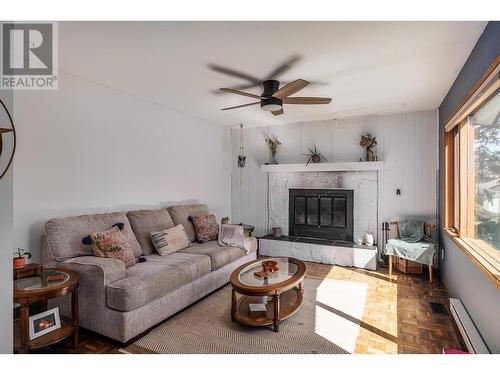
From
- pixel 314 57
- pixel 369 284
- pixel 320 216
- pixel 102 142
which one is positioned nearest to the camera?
pixel 314 57

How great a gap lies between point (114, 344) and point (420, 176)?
447 cm

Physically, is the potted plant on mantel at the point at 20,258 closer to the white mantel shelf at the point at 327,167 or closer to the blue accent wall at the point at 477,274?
the blue accent wall at the point at 477,274

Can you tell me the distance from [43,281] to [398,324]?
118 inches

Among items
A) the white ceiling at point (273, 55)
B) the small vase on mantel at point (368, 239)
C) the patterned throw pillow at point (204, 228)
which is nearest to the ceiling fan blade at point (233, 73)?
the white ceiling at point (273, 55)

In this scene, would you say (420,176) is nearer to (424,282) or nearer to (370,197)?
(370,197)

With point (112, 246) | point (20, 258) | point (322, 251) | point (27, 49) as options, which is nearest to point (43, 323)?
point (20, 258)

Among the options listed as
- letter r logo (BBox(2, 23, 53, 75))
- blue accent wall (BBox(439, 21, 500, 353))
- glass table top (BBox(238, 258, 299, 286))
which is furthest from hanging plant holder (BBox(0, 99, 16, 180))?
blue accent wall (BBox(439, 21, 500, 353))

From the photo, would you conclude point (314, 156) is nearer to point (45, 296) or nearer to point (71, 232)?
point (71, 232)

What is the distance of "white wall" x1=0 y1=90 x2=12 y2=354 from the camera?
123 centimetres

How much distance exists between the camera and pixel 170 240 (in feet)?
11.2

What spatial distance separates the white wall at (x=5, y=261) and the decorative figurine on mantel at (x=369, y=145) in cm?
444

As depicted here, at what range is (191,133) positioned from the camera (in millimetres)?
4719
